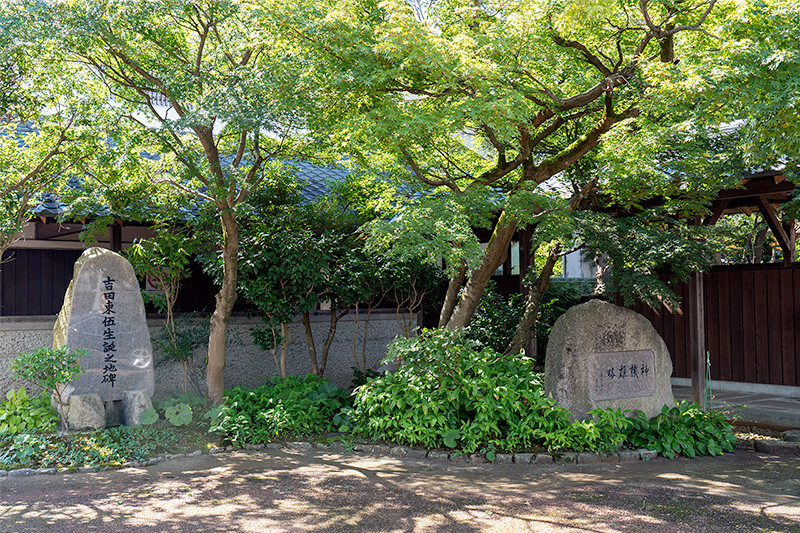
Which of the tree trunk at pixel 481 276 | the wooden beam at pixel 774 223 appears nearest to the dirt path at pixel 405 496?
the tree trunk at pixel 481 276

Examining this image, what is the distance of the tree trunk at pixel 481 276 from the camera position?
28.6 ft

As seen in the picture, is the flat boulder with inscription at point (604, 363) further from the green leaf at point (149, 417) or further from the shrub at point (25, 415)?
the shrub at point (25, 415)

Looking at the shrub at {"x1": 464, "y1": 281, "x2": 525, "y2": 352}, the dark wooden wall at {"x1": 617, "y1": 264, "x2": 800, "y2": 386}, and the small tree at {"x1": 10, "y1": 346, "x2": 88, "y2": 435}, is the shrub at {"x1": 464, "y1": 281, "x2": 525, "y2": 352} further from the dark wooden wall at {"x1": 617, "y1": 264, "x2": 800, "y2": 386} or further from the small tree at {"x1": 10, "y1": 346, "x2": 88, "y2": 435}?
the small tree at {"x1": 10, "y1": 346, "x2": 88, "y2": 435}

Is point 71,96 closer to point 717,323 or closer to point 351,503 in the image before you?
point 351,503

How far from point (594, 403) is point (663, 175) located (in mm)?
2952

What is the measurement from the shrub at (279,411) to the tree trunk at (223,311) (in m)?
0.30

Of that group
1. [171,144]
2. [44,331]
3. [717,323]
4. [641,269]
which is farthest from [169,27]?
[717,323]

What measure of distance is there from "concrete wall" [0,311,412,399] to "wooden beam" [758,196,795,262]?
644 centimetres

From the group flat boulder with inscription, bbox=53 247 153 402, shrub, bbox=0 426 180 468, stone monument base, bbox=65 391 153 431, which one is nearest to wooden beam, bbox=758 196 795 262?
shrub, bbox=0 426 180 468

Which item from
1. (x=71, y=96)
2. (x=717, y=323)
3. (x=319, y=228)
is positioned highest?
(x=71, y=96)

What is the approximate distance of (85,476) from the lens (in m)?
6.40

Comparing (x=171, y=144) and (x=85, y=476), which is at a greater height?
(x=171, y=144)

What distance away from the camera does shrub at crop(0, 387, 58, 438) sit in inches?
291

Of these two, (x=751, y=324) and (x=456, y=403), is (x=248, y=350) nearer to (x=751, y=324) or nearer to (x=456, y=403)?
(x=456, y=403)
